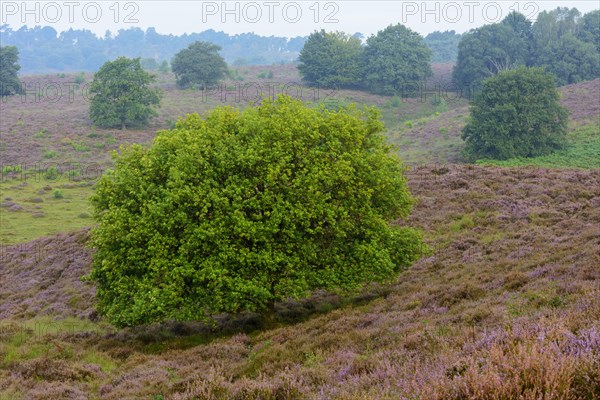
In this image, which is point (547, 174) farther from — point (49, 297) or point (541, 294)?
point (49, 297)

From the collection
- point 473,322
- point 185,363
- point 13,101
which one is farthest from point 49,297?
point 13,101

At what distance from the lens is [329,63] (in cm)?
11488

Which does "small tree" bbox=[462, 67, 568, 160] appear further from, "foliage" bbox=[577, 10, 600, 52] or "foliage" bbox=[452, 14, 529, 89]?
"foliage" bbox=[577, 10, 600, 52]

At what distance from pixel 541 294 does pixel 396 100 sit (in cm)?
9414

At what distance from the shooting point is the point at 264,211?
730 inches

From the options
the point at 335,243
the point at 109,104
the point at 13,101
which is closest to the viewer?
the point at 335,243

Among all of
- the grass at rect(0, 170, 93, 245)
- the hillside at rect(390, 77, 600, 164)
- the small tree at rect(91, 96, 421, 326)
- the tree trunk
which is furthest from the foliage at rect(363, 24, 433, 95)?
the tree trunk

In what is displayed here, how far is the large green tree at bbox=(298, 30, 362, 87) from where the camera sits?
373 feet

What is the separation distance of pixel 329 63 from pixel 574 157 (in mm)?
68447

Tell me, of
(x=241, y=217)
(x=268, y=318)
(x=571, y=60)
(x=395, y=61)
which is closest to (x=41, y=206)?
(x=268, y=318)

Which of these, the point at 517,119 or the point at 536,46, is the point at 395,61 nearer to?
the point at 536,46

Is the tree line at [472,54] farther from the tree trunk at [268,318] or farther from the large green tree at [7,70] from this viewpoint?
the tree trunk at [268,318]

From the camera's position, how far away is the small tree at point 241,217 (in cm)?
1789

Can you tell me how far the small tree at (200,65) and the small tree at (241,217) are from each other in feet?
309
